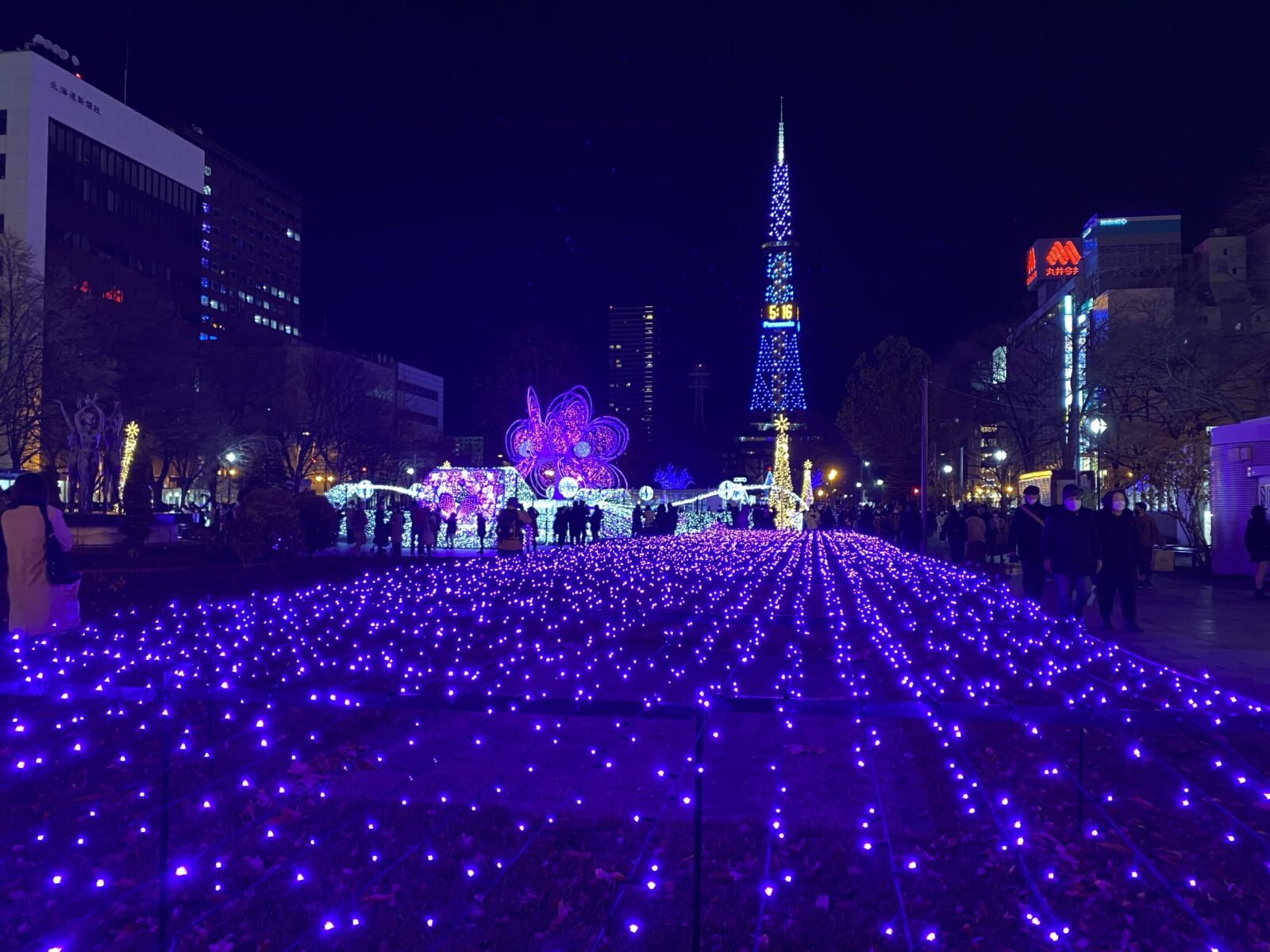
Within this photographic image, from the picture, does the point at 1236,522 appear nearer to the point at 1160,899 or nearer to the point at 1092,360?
the point at 1092,360

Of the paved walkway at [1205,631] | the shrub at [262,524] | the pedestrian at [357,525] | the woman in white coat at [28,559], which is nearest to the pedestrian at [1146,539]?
the paved walkway at [1205,631]

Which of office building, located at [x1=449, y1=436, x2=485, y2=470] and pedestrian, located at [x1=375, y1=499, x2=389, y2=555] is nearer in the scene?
pedestrian, located at [x1=375, y1=499, x2=389, y2=555]

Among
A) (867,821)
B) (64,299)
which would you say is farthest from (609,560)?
(64,299)

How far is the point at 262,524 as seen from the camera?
21.8 metres

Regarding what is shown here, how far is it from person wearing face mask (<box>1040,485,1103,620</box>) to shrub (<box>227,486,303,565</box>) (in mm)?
15759

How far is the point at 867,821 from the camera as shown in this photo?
5.43m

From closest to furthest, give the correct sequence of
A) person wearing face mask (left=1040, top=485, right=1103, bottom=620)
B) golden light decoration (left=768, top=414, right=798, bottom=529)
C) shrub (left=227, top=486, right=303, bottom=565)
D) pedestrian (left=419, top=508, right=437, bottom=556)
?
person wearing face mask (left=1040, top=485, right=1103, bottom=620) → shrub (left=227, top=486, right=303, bottom=565) → pedestrian (left=419, top=508, right=437, bottom=556) → golden light decoration (left=768, top=414, right=798, bottom=529)

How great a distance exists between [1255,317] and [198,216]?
69695 millimetres

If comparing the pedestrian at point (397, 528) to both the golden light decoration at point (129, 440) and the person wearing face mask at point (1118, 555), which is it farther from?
the person wearing face mask at point (1118, 555)

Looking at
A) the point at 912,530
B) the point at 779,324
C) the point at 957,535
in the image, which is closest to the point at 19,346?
the point at 912,530

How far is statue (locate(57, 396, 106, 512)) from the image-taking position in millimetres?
31297

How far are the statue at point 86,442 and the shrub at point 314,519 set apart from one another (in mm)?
11688

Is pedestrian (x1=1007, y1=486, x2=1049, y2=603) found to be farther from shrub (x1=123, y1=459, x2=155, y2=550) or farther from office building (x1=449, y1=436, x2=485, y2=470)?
office building (x1=449, y1=436, x2=485, y2=470)

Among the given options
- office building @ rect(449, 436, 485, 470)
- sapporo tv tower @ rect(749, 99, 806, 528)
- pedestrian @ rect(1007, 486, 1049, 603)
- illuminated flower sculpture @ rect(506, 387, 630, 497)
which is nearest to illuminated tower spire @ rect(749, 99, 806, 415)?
sapporo tv tower @ rect(749, 99, 806, 528)
